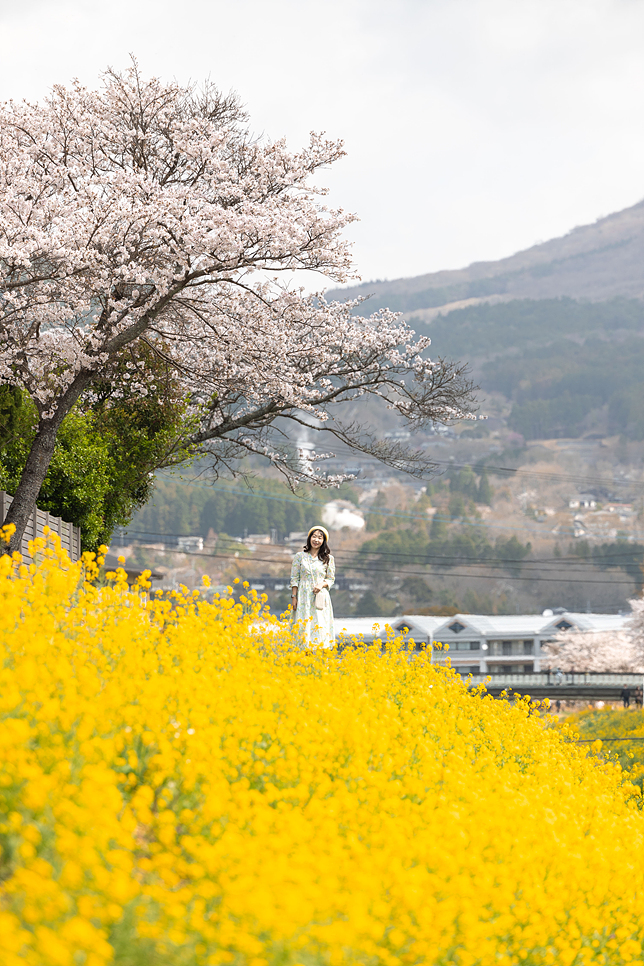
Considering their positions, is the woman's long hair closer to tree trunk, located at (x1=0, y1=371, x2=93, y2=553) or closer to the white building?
tree trunk, located at (x1=0, y1=371, x2=93, y2=553)

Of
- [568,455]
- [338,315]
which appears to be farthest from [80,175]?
[568,455]

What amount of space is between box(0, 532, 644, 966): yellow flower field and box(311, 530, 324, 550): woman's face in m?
3.26

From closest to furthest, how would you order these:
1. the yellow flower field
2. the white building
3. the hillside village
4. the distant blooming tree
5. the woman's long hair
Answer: the yellow flower field < the woman's long hair < the distant blooming tree < the white building < the hillside village

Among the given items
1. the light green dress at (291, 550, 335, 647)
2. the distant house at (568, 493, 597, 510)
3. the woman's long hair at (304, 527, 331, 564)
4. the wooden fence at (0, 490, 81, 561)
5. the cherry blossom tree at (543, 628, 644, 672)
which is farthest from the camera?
the distant house at (568, 493, 597, 510)

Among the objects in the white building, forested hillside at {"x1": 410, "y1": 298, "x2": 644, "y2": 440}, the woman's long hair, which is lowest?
the white building

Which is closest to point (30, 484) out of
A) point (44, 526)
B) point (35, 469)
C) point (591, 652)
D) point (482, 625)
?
point (35, 469)

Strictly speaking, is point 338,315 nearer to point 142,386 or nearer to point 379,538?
point 142,386

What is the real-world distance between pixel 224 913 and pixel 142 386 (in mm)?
11652

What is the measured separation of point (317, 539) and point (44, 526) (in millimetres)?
3608

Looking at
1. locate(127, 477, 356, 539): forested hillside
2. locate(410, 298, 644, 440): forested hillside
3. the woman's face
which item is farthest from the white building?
locate(410, 298, 644, 440): forested hillside

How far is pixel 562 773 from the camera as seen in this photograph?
7207mm

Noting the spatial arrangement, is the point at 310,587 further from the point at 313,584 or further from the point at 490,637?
the point at 490,637

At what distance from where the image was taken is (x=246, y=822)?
371 cm

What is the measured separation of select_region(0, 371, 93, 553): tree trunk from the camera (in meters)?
10.5
